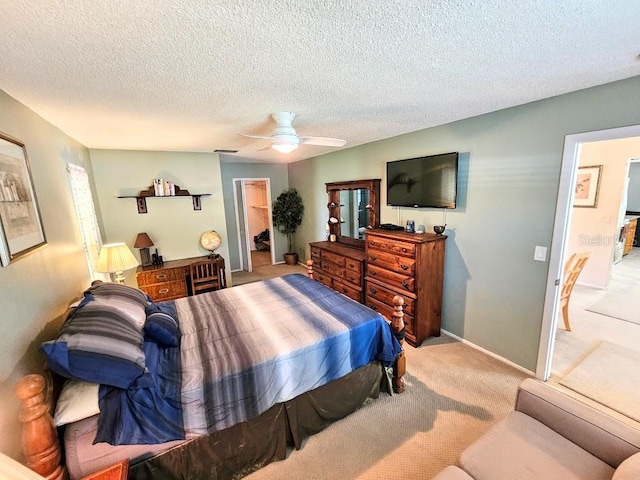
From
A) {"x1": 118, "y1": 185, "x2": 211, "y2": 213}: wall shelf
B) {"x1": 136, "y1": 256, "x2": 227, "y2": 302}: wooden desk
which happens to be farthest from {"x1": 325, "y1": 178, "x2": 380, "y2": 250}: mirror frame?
{"x1": 136, "y1": 256, "x2": 227, "y2": 302}: wooden desk

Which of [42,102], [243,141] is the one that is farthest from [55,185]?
[243,141]

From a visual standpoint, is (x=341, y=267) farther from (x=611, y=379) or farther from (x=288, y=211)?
(x=611, y=379)

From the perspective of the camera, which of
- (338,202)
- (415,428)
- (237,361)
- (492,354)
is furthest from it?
(338,202)

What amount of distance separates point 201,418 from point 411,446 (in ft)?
4.55

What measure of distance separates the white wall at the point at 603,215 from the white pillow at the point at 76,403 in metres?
6.27

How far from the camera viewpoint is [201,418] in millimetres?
1554

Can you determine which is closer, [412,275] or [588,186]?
[412,275]

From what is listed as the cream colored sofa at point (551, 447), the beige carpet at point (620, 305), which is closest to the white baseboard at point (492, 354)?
the cream colored sofa at point (551, 447)

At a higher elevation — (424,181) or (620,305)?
(424,181)

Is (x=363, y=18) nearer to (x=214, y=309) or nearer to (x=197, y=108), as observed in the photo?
(x=197, y=108)

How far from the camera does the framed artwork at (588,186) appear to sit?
4.23m

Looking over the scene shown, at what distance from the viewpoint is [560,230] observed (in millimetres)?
2186

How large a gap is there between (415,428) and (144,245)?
382 cm

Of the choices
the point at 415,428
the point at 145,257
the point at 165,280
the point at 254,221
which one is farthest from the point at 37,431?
the point at 254,221
